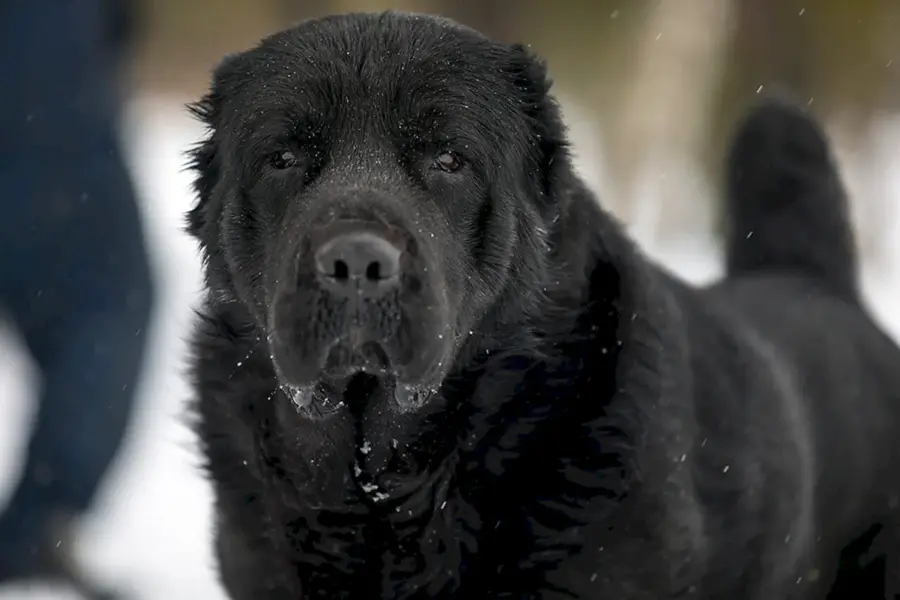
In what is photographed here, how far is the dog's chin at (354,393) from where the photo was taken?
218 centimetres

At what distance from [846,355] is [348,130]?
1.89 m

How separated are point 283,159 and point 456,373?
66cm

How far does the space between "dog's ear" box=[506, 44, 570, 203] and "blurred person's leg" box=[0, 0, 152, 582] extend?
7.00ft

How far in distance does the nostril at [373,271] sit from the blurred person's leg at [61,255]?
7.72ft

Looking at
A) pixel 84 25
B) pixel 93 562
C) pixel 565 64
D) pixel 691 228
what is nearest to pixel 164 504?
pixel 93 562

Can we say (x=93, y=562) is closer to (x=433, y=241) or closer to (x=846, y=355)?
(x=433, y=241)

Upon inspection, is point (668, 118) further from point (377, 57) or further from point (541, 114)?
point (377, 57)

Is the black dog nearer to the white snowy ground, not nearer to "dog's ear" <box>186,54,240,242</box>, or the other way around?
"dog's ear" <box>186,54,240,242</box>

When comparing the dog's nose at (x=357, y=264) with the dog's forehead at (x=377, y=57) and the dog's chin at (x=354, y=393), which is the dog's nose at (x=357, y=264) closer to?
the dog's chin at (x=354, y=393)

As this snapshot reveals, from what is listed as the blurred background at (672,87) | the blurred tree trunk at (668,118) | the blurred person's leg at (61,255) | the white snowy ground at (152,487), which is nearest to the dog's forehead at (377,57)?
the white snowy ground at (152,487)

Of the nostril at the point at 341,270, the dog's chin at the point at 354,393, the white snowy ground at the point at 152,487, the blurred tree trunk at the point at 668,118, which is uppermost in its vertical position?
the blurred tree trunk at the point at 668,118

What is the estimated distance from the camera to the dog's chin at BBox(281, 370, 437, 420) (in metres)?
2.18

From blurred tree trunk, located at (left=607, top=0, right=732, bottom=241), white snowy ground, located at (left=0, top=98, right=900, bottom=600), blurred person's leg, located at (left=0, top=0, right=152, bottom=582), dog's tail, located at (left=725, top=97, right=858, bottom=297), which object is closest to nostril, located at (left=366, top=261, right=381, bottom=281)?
white snowy ground, located at (left=0, top=98, right=900, bottom=600)

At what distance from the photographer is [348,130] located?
2.24 meters
